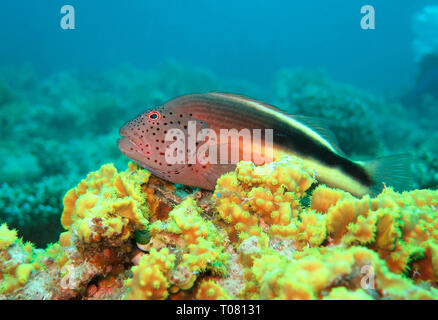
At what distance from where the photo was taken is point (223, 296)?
1.67 m

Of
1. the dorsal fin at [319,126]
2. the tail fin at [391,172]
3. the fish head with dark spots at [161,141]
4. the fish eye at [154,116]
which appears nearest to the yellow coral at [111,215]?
the fish head with dark spots at [161,141]

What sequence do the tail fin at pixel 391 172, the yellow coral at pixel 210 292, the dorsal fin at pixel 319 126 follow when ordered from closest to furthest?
the yellow coral at pixel 210 292 < the tail fin at pixel 391 172 < the dorsal fin at pixel 319 126

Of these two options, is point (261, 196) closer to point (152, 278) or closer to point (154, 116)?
point (152, 278)

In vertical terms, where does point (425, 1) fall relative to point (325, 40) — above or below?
above

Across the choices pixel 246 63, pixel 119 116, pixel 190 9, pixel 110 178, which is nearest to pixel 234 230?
pixel 110 178

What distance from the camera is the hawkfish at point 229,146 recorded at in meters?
2.96

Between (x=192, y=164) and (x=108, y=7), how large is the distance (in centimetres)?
17668

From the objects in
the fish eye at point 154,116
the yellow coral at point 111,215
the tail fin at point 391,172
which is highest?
the fish eye at point 154,116

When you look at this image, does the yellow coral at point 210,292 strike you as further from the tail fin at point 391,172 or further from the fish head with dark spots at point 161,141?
the tail fin at point 391,172

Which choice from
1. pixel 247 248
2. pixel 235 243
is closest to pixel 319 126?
pixel 235 243

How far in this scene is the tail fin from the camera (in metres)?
3.07

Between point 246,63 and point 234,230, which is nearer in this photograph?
point 234,230

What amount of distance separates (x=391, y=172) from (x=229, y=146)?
6.64 ft
